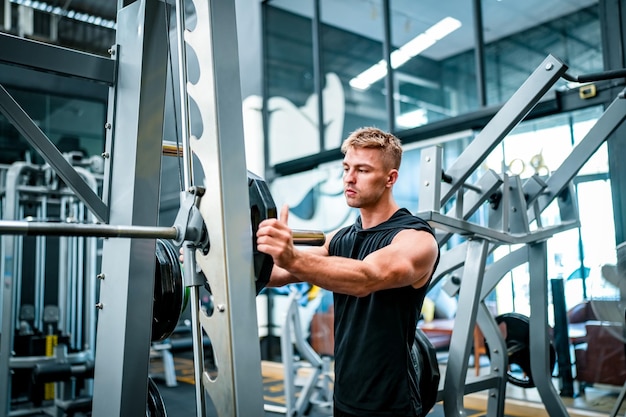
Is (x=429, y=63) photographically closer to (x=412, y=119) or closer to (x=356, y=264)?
(x=412, y=119)

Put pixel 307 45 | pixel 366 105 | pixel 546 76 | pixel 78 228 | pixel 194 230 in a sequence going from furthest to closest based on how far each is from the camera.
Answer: pixel 307 45 → pixel 366 105 → pixel 546 76 → pixel 194 230 → pixel 78 228

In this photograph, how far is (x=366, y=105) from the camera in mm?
5449

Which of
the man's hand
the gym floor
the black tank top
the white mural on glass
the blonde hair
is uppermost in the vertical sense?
the white mural on glass

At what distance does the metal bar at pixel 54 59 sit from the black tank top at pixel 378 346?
96 cm

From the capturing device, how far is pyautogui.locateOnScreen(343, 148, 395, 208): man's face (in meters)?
1.71

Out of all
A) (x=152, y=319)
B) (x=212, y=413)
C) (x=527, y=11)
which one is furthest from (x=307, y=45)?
(x=152, y=319)

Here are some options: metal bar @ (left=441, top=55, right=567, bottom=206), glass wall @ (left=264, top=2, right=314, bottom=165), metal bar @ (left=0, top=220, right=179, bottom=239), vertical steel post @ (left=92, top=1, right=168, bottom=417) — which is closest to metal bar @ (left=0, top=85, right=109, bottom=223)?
vertical steel post @ (left=92, top=1, right=168, bottom=417)

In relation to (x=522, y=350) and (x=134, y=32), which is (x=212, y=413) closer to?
(x=522, y=350)

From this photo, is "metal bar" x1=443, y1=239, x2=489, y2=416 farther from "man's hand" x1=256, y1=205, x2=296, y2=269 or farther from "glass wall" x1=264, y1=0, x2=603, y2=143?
"glass wall" x1=264, y1=0, x2=603, y2=143

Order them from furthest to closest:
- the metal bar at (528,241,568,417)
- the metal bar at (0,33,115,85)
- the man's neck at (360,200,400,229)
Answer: the metal bar at (528,241,568,417) → the man's neck at (360,200,400,229) → the metal bar at (0,33,115,85)

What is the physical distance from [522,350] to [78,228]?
2.46m

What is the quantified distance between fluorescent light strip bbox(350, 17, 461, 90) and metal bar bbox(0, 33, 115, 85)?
3.82 m

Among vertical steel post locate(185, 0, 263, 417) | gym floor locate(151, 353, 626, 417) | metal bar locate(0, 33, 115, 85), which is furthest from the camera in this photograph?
gym floor locate(151, 353, 626, 417)

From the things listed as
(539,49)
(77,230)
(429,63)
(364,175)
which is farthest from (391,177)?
(429,63)
